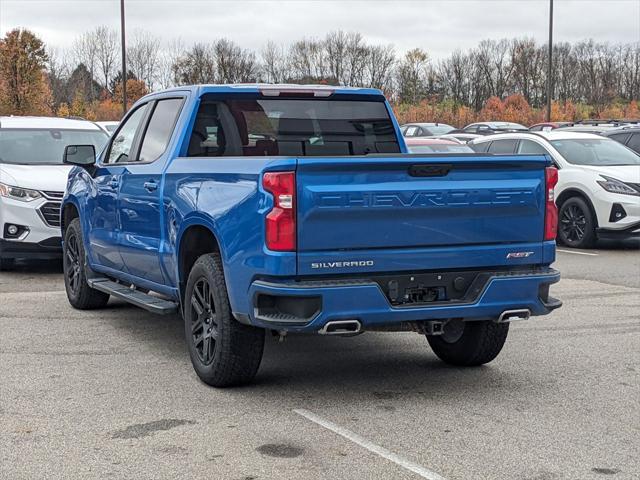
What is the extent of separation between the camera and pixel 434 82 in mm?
66500

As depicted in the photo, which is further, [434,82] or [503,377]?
[434,82]

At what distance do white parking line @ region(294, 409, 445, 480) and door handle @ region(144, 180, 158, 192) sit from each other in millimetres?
2121

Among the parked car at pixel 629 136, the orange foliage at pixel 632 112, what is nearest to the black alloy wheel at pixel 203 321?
the parked car at pixel 629 136

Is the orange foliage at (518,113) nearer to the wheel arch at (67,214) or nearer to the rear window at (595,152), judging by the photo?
the rear window at (595,152)

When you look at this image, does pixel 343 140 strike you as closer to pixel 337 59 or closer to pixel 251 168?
pixel 251 168

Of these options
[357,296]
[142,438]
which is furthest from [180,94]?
[142,438]

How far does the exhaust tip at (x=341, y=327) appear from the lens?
5578 millimetres

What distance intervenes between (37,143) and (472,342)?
25.3 ft

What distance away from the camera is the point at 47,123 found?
43.1 ft

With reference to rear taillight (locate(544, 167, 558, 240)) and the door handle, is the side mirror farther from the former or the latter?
rear taillight (locate(544, 167, 558, 240))

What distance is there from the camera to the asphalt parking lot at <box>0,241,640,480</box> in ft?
15.8

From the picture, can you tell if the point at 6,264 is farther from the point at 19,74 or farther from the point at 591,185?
the point at 19,74

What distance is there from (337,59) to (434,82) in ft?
22.2

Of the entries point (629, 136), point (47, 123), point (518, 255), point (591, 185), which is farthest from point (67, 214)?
point (629, 136)
